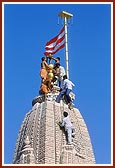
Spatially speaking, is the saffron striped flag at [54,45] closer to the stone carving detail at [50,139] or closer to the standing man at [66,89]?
the stone carving detail at [50,139]

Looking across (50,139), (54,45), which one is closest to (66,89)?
(50,139)

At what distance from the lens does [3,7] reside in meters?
20.9

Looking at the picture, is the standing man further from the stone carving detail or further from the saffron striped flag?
the saffron striped flag

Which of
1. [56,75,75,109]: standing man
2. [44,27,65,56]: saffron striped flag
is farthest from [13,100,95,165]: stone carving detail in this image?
[44,27,65,56]: saffron striped flag

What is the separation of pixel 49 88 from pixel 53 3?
10.7 m

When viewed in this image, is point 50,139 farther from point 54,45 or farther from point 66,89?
point 54,45

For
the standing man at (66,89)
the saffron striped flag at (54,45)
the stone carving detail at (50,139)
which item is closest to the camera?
the stone carving detail at (50,139)

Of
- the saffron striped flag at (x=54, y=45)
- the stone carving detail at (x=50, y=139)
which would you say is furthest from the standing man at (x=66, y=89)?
the saffron striped flag at (x=54, y=45)

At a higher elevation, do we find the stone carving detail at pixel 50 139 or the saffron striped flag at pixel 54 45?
the saffron striped flag at pixel 54 45

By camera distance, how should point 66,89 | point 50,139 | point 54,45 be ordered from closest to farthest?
point 50,139, point 66,89, point 54,45

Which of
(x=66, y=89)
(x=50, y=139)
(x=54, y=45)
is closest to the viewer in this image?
(x=50, y=139)

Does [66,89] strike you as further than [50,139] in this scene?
Yes

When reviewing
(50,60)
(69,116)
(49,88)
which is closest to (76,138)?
(69,116)

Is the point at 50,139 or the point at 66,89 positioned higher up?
the point at 66,89
